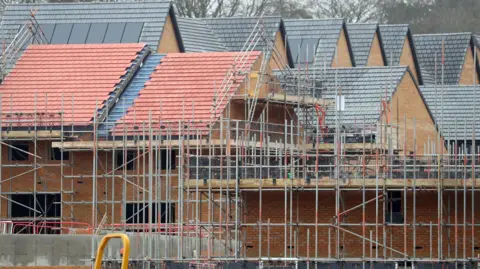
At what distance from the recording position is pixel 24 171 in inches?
1969

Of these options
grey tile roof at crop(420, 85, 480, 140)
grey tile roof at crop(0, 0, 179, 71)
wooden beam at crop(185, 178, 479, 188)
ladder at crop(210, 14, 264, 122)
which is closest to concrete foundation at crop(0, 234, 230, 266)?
wooden beam at crop(185, 178, 479, 188)

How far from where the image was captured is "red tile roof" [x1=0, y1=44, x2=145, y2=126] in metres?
50.0

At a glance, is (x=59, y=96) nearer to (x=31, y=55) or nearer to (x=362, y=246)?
(x=31, y=55)

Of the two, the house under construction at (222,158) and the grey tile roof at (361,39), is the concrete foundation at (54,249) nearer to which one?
the house under construction at (222,158)

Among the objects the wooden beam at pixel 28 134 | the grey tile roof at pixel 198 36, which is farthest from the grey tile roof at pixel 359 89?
the wooden beam at pixel 28 134

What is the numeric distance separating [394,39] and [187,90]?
21.7 meters

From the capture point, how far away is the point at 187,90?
167ft

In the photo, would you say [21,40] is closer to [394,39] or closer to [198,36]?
[198,36]

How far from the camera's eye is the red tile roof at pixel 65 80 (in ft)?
164

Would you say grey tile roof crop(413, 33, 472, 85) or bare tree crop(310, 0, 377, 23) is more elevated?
bare tree crop(310, 0, 377, 23)

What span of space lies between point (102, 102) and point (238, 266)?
38.2ft

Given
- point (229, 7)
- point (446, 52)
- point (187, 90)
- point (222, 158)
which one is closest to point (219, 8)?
point (229, 7)

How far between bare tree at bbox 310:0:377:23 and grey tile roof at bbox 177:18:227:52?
2893 cm

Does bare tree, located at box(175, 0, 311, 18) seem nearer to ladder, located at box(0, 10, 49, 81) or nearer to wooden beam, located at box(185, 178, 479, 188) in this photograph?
ladder, located at box(0, 10, 49, 81)
